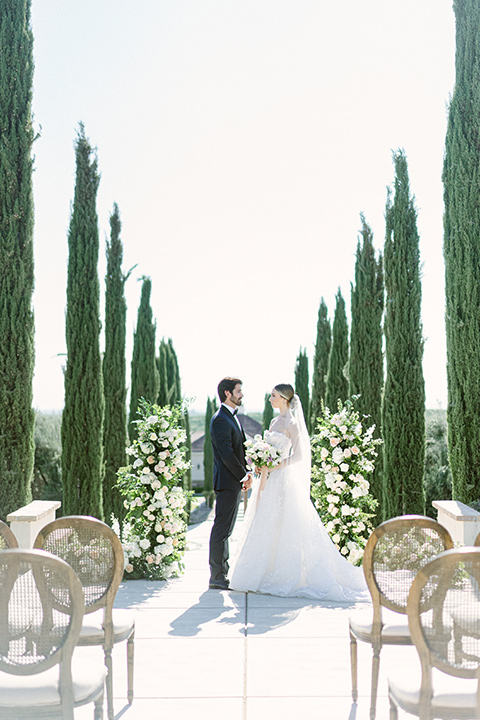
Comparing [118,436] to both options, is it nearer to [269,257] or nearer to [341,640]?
[269,257]

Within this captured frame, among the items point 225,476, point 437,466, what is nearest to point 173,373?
point 437,466

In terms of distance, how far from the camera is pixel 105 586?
10.8 feet

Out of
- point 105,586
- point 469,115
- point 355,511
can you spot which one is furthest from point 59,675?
point 469,115

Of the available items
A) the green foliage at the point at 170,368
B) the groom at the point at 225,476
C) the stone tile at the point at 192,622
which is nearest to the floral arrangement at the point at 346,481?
the groom at the point at 225,476

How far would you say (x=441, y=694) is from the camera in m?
2.45

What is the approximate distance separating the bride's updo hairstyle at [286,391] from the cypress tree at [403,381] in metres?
3.43

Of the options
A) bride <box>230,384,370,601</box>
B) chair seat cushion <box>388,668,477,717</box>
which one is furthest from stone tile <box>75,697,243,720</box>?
bride <box>230,384,370,601</box>

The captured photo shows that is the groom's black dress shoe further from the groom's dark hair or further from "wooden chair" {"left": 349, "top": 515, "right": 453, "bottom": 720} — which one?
"wooden chair" {"left": 349, "top": 515, "right": 453, "bottom": 720}

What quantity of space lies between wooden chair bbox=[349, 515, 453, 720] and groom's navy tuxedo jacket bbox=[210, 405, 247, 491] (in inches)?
108

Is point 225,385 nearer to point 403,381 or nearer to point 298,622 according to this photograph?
point 298,622

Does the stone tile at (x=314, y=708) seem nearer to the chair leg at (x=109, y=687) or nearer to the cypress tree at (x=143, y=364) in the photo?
the chair leg at (x=109, y=687)

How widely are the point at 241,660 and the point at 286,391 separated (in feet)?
8.93

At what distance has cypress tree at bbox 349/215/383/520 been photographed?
1319 cm

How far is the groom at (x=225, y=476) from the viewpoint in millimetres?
6098
